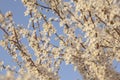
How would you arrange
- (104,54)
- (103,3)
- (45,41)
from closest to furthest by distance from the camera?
1. (103,3)
2. (104,54)
3. (45,41)

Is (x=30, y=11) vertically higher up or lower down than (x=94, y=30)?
higher up

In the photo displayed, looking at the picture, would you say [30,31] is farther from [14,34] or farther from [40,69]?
[40,69]

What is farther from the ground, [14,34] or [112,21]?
[14,34]

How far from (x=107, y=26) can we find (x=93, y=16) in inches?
13.3

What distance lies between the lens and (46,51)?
20.1ft

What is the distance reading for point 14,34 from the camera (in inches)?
250

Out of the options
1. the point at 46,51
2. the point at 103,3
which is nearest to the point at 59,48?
the point at 46,51

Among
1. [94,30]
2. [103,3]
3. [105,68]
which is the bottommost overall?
[105,68]

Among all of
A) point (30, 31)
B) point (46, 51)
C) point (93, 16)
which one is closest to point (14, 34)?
point (30, 31)

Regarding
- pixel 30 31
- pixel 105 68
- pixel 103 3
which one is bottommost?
pixel 105 68

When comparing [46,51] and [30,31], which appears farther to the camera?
[30,31]

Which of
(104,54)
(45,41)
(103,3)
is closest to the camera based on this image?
(103,3)

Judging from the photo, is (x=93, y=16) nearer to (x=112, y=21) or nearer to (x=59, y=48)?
(x=112, y=21)

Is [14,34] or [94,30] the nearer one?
[94,30]
